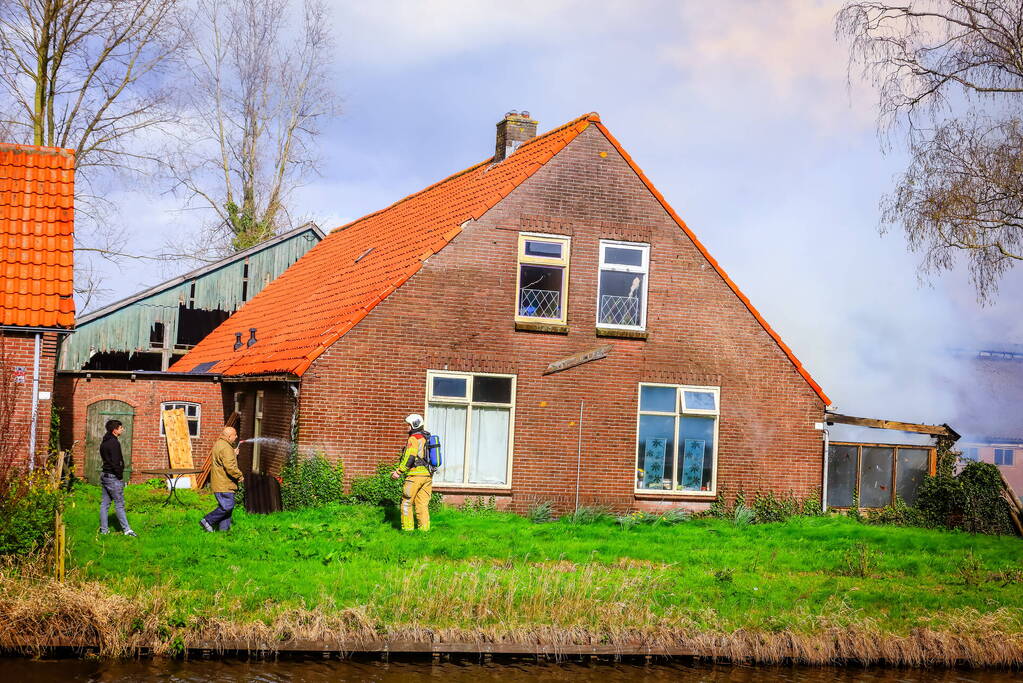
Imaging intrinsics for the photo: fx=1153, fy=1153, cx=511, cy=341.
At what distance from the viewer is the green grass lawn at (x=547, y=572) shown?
42.7ft

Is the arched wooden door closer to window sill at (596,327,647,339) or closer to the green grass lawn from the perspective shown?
the green grass lawn

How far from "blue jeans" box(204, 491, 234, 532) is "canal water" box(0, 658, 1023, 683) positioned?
225 inches

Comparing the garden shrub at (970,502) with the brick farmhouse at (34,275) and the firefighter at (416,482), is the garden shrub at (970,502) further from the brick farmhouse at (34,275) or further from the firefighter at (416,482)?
the brick farmhouse at (34,275)

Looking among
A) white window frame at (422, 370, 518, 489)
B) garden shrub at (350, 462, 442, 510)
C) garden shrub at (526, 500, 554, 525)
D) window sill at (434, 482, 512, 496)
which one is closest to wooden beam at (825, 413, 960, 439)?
garden shrub at (526, 500, 554, 525)

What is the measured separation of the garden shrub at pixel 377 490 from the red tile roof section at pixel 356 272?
2260 millimetres

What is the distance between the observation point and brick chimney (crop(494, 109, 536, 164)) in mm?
26406

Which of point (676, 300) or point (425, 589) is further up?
point (676, 300)

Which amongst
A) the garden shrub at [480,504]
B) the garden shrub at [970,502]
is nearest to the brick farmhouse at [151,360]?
the garden shrub at [480,504]

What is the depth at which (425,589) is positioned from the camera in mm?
13484

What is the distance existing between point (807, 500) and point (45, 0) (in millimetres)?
21575

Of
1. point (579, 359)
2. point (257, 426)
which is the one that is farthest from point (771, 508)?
point (257, 426)

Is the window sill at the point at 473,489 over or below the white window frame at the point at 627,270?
below

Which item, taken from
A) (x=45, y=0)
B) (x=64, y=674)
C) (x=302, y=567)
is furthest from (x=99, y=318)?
(x=64, y=674)

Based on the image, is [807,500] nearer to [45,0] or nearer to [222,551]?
[222,551]
